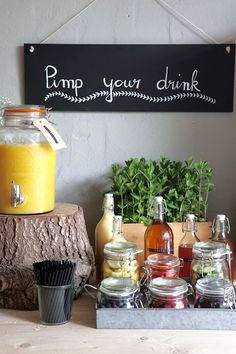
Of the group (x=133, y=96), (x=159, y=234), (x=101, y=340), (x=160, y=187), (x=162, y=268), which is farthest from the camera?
(x=133, y=96)

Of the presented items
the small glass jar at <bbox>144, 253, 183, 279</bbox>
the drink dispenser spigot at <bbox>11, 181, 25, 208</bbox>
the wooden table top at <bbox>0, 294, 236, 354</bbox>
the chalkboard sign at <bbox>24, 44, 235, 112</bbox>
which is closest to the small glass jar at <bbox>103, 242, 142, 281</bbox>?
the small glass jar at <bbox>144, 253, 183, 279</bbox>

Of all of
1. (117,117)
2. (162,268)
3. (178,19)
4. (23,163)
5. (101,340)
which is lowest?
(101,340)

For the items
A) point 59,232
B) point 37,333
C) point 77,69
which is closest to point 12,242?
point 59,232

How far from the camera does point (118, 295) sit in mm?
1054

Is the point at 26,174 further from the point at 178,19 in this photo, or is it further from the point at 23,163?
the point at 178,19

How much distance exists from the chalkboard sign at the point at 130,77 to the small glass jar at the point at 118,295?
2.16 feet

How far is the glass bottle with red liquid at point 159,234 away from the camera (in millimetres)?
1300

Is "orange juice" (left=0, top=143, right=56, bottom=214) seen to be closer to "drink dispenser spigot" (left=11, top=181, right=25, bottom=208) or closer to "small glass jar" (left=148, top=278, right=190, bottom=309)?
"drink dispenser spigot" (left=11, top=181, right=25, bottom=208)

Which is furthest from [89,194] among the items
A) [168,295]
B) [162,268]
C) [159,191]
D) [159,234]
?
[168,295]

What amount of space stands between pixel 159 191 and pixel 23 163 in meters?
0.44

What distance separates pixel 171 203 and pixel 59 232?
1.29ft

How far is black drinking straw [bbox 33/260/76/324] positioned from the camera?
3.48 ft

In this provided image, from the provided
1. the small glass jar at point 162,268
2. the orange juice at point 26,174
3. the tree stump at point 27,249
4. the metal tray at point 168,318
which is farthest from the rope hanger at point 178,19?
the metal tray at point 168,318

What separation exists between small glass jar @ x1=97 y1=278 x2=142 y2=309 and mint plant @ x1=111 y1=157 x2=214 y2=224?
1.22 ft
